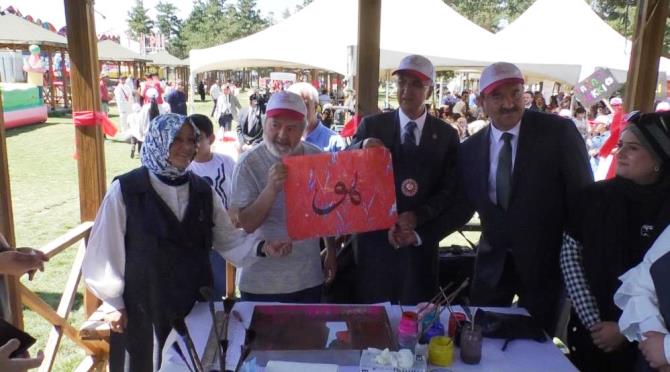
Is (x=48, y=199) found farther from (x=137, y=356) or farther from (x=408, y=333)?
(x=408, y=333)

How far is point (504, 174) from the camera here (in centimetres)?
248

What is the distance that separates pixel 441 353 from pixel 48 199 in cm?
831

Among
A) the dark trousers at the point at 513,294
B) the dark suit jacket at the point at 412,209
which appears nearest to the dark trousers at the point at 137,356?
the dark suit jacket at the point at 412,209

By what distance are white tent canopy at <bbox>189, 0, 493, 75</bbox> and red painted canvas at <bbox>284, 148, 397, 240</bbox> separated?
9.98 feet

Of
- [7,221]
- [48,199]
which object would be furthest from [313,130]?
[48,199]

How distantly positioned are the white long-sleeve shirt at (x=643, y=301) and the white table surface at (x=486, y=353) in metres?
0.27

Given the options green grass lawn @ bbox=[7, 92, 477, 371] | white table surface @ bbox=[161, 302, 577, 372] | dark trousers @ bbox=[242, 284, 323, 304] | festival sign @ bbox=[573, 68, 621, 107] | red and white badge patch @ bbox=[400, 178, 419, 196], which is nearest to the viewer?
white table surface @ bbox=[161, 302, 577, 372]

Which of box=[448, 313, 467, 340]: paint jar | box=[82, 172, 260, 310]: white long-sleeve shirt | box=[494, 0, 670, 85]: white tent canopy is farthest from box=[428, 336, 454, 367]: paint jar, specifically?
box=[494, 0, 670, 85]: white tent canopy

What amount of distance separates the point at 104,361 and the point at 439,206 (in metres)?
2.66

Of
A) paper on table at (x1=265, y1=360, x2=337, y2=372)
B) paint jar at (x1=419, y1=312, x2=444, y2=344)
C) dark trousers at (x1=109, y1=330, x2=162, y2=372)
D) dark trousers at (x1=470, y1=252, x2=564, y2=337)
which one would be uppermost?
paint jar at (x1=419, y1=312, x2=444, y2=344)

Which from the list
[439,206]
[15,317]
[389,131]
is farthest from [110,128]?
[439,206]

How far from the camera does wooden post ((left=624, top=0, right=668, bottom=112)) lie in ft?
10.7

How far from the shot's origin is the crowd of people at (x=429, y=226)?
6.64 ft

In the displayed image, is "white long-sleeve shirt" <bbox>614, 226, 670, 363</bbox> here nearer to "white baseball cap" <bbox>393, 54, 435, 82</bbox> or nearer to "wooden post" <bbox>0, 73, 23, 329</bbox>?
"white baseball cap" <bbox>393, 54, 435, 82</bbox>
